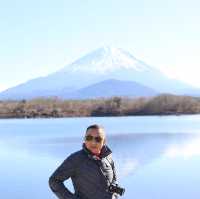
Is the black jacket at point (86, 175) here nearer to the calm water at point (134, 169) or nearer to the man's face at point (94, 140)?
the man's face at point (94, 140)

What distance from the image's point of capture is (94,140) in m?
2.87

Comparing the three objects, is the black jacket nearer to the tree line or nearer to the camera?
the camera

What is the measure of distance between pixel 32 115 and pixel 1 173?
45771 millimetres

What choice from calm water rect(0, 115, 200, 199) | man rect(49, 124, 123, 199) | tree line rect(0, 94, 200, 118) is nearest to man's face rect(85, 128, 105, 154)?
man rect(49, 124, 123, 199)

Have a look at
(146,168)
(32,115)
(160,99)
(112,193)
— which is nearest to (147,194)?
(146,168)

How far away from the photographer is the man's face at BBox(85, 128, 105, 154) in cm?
287

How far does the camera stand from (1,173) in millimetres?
12812

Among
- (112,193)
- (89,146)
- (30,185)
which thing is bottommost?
(30,185)

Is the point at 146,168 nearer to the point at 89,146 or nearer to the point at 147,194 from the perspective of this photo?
the point at 147,194

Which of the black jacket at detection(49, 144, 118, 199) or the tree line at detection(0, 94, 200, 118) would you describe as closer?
the black jacket at detection(49, 144, 118, 199)

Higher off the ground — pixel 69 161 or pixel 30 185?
pixel 69 161

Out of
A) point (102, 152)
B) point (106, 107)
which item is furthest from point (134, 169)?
point (106, 107)

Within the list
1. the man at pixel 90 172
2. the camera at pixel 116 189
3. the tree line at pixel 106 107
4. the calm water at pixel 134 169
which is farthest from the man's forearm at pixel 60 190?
the tree line at pixel 106 107

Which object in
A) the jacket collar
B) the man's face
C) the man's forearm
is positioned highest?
the man's face
